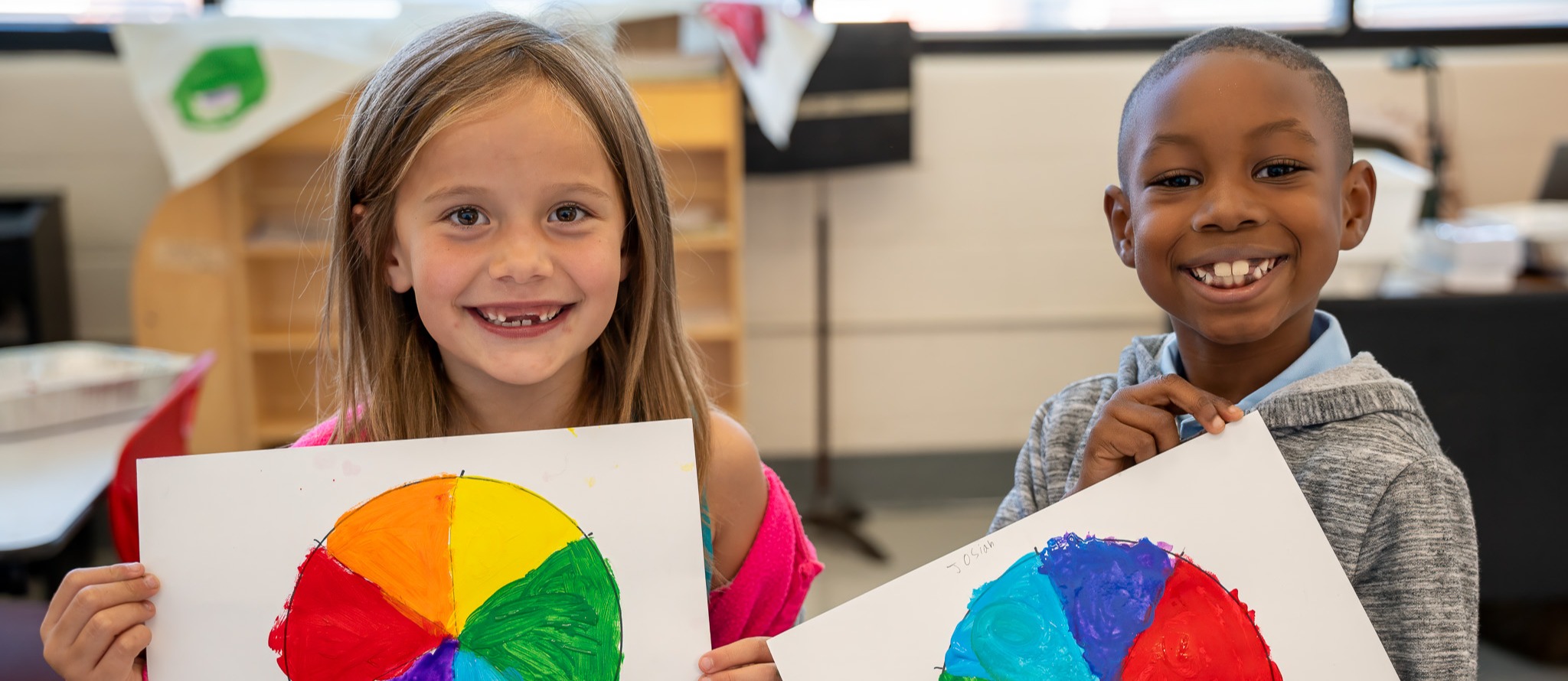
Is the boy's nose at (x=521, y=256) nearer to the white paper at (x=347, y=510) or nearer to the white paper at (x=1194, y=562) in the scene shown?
the white paper at (x=347, y=510)

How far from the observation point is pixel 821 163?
3.16 metres

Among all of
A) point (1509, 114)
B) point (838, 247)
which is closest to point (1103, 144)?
point (838, 247)

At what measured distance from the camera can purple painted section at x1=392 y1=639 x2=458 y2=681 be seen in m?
0.91

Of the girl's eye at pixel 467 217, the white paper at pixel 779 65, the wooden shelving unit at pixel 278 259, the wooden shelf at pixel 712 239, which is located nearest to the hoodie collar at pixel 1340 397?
the girl's eye at pixel 467 217

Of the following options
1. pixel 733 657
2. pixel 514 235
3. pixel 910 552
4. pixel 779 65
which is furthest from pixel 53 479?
pixel 910 552

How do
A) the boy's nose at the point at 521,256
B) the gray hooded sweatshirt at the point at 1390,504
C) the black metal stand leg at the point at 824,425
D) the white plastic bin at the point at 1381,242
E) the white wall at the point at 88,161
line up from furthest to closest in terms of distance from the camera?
the black metal stand leg at the point at 824,425 < the white wall at the point at 88,161 < the white plastic bin at the point at 1381,242 < the boy's nose at the point at 521,256 < the gray hooded sweatshirt at the point at 1390,504

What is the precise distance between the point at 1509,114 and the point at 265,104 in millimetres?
3731

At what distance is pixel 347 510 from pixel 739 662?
354 mm

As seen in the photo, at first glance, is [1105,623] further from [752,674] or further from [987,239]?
[987,239]

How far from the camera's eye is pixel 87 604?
2.90ft

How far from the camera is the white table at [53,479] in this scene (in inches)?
54.3

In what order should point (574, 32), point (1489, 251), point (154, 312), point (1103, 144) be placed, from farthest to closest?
point (1103, 144) < point (154, 312) < point (1489, 251) < point (574, 32)

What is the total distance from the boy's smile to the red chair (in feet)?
3.66

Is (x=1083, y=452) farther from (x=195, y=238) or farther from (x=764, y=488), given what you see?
(x=195, y=238)
